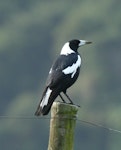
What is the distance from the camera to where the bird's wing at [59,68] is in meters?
12.7

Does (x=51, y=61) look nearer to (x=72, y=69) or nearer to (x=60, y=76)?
(x=72, y=69)

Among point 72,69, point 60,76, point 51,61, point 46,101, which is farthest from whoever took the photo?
point 51,61

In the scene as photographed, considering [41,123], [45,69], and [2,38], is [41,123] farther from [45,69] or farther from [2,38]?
[2,38]

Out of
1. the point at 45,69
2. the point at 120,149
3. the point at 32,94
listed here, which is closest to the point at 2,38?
the point at 45,69

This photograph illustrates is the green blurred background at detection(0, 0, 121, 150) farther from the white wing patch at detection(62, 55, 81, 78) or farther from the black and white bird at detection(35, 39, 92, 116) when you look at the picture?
the white wing patch at detection(62, 55, 81, 78)

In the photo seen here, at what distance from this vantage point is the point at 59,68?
13.1 meters

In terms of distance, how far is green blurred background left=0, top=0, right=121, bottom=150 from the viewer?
2251 inches

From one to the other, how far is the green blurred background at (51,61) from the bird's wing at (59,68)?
122 feet

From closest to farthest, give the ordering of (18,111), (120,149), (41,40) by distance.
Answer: (120,149), (18,111), (41,40)

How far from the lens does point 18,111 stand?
5853cm

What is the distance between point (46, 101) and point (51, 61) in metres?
57.8

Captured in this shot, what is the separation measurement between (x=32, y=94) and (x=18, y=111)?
7.14 metres

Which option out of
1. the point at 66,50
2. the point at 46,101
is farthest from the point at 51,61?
the point at 46,101

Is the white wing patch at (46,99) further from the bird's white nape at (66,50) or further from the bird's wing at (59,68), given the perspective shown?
the bird's white nape at (66,50)
